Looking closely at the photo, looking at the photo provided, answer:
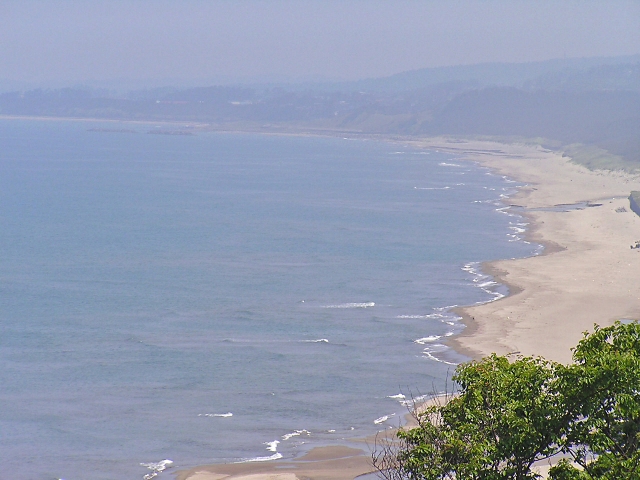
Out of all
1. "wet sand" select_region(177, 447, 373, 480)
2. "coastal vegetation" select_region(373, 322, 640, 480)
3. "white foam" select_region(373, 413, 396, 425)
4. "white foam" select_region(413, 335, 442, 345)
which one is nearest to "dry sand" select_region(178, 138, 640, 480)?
"wet sand" select_region(177, 447, 373, 480)

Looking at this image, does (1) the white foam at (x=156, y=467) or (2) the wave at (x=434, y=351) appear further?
(2) the wave at (x=434, y=351)

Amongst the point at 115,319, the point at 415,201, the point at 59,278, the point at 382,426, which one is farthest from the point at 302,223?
the point at 382,426

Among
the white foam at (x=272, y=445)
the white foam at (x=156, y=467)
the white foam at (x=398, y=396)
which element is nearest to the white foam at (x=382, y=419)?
the white foam at (x=398, y=396)

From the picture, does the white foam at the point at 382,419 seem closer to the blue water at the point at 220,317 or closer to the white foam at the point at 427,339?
the blue water at the point at 220,317

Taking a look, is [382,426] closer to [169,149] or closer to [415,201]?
[415,201]

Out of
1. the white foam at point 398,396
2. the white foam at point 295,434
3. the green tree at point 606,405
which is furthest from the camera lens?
the white foam at point 398,396
